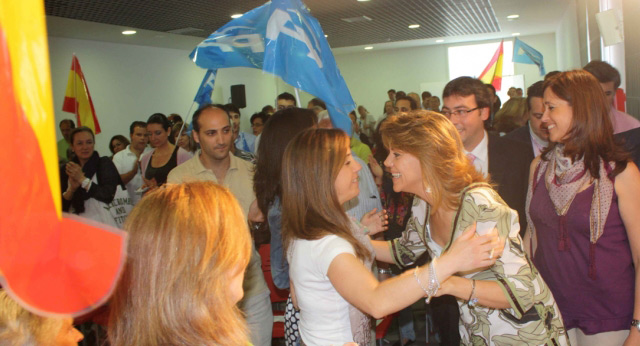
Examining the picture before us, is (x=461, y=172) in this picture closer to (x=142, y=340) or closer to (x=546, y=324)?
(x=546, y=324)

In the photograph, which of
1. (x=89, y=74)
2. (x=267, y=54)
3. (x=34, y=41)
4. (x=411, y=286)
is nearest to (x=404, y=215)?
(x=267, y=54)

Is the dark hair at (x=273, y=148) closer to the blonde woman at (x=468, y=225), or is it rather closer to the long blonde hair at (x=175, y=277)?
the blonde woman at (x=468, y=225)

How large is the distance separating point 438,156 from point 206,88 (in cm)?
292

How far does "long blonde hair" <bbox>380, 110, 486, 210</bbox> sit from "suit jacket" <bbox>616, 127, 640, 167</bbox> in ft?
3.99

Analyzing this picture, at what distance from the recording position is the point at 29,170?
0.65 metres

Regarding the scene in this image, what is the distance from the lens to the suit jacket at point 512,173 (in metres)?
2.82

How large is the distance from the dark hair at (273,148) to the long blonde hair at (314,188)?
0.55 metres

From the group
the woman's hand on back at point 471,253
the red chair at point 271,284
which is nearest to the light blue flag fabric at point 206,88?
the red chair at point 271,284

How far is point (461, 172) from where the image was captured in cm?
197

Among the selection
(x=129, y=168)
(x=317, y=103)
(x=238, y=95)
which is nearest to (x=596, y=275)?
(x=317, y=103)

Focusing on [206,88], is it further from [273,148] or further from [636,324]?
[636,324]

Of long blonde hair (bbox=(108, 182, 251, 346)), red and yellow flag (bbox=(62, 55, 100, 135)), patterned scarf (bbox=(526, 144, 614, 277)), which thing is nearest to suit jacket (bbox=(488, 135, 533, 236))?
patterned scarf (bbox=(526, 144, 614, 277))

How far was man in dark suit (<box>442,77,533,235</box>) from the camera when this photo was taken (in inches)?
112

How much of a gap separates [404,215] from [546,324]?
7.92 feet
